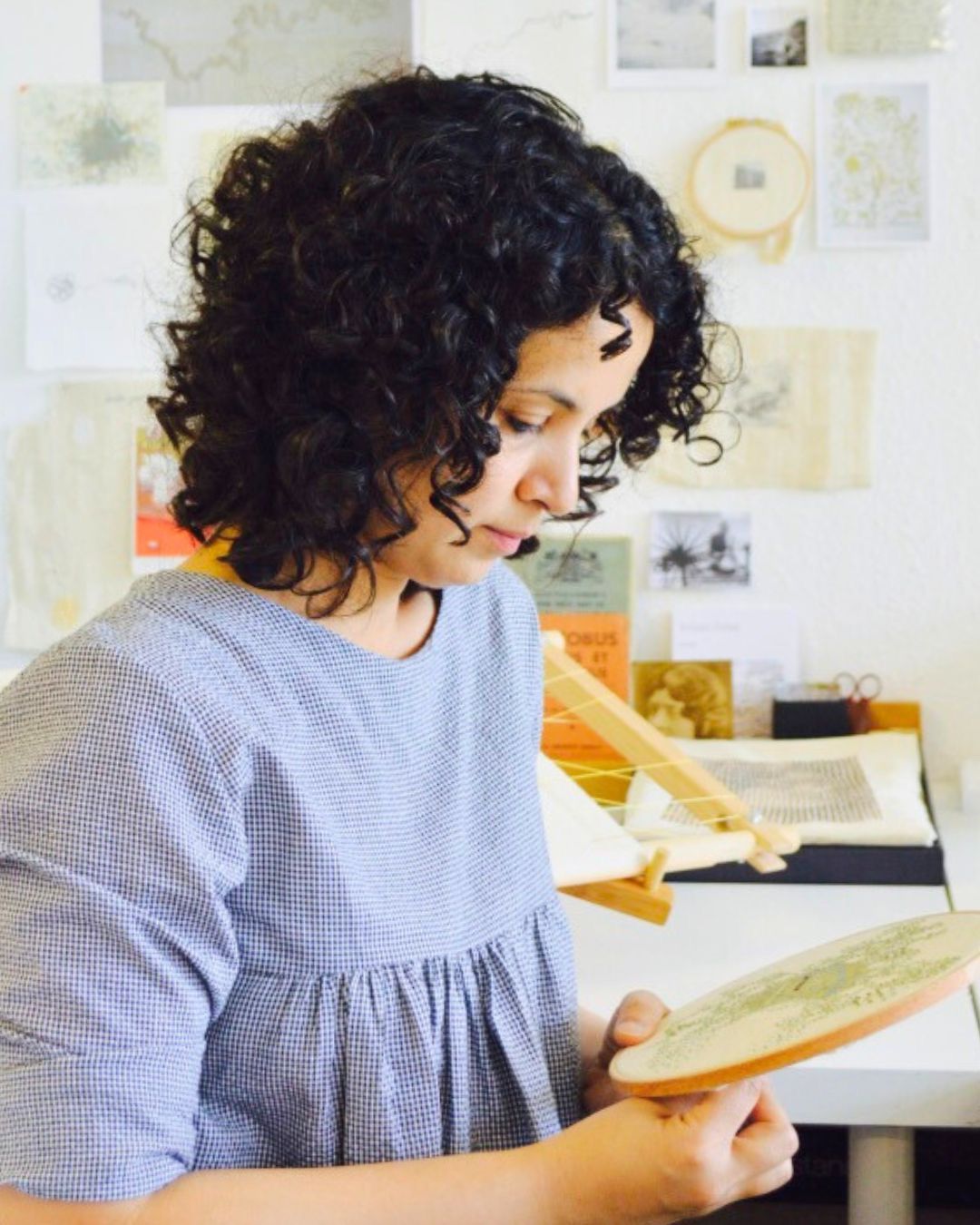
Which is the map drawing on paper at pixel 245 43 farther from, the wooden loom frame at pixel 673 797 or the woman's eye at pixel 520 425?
the woman's eye at pixel 520 425

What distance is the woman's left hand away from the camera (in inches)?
35.4

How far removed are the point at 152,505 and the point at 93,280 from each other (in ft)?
0.75

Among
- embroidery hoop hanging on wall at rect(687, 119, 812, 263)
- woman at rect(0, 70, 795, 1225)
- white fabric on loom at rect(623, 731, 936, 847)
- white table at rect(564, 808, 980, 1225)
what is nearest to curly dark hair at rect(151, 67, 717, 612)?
woman at rect(0, 70, 795, 1225)

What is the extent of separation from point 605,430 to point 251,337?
0.23 metres

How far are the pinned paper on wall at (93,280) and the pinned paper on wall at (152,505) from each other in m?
0.08

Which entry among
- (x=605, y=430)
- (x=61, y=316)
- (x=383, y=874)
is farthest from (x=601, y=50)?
(x=383, y=874)

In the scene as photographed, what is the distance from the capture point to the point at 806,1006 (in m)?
0.75

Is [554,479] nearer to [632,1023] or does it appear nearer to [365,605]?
[365,605]

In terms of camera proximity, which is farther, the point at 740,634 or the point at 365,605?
the point at 740,634

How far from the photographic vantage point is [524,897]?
90cm

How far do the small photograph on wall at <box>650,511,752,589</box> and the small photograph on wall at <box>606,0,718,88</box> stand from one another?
41 centimetres

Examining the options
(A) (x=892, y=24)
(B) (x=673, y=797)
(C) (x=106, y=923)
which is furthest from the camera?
(A) (x=892, y=24)

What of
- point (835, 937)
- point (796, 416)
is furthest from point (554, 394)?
point (796, 416)

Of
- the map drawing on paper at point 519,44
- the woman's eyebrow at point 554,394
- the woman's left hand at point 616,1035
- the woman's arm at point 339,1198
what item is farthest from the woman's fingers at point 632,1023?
the map drawing on paper at point 519,44
